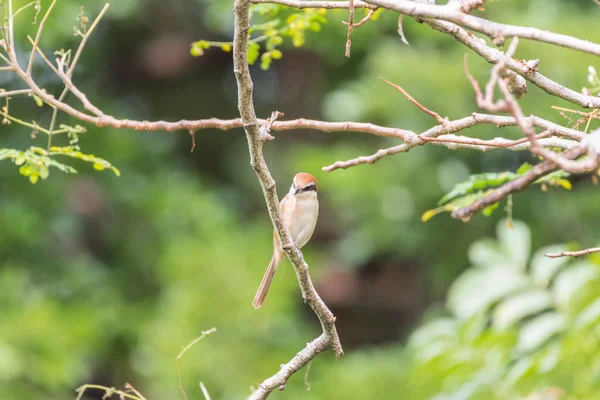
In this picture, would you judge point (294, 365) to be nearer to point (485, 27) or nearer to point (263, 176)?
point (263, 176)

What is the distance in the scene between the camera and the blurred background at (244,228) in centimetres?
611

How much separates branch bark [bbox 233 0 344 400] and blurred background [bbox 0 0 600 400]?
4.00 metres

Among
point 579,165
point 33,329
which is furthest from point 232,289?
point 579,165

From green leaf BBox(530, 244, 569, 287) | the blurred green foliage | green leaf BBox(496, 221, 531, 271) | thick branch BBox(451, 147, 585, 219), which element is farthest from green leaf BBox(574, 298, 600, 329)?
thick branch BBox(451, 147, 585, 219)

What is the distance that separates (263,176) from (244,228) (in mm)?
6010

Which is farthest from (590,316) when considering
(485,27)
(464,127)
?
(485,27)

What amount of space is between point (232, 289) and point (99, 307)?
3.85ft

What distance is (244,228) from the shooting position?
291 inches

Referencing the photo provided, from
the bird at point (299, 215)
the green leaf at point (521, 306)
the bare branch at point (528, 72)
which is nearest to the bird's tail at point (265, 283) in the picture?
the bird at point (299, 215)

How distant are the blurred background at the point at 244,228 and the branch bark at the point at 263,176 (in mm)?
4002

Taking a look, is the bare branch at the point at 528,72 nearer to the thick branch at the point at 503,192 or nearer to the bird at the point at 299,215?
the thick branch at the point at 503,192

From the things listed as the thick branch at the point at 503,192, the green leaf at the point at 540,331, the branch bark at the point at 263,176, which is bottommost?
the thick branch at the point at 503,192

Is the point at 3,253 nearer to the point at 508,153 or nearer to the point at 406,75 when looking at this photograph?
the point at 406,75

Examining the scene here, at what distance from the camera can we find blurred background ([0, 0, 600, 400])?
6.11 metres
